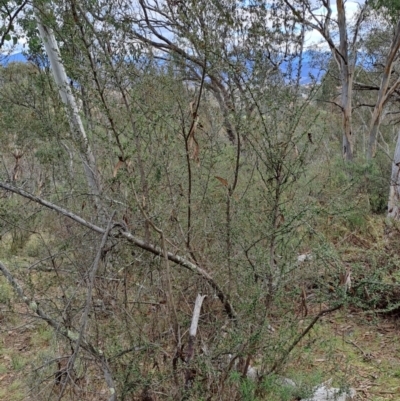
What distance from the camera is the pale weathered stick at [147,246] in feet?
6.76

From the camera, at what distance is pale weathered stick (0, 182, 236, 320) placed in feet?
6.76

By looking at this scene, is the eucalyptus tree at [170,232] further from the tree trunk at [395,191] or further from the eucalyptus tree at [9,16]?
the tree trunk at [395,191]

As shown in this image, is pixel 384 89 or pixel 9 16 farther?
pixel 384 89

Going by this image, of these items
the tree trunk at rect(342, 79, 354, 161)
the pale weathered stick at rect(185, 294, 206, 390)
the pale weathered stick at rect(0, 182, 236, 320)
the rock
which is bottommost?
the rock

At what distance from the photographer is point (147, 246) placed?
2.22 metres

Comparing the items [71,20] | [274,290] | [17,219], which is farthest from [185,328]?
[71,20]

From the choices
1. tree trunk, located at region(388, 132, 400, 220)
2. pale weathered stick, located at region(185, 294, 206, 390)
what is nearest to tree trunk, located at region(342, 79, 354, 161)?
tree trunk, located at region(388, 132, 400, 220)

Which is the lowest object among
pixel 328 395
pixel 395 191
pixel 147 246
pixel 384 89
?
pixel 328 395

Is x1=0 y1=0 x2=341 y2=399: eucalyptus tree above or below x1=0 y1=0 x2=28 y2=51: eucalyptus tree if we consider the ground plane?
below

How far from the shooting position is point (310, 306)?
3.57m

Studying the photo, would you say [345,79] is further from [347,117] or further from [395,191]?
[395,191]

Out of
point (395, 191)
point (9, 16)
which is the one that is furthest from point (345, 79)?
point (9, 16)

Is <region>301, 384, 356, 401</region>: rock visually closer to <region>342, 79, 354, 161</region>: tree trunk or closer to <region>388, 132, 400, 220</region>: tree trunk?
<region>388, 132, 400, 220</region>: tree trunk

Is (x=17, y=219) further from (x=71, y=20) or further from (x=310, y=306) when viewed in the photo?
(x=310, y=306)
